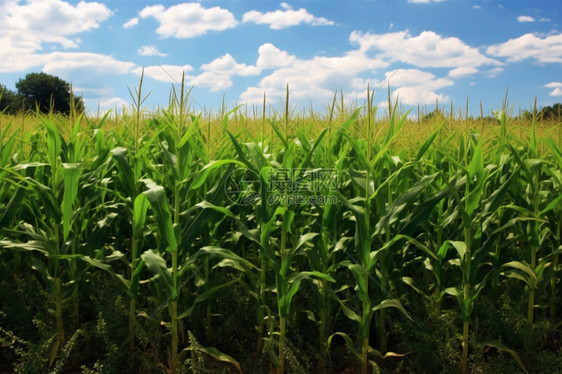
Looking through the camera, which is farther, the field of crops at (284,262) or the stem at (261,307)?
the stem at (261,307)

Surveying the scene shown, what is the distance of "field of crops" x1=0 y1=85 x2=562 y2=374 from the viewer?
10.0ft

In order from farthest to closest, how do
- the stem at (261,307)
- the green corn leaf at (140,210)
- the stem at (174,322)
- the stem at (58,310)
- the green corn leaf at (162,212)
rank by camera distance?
the stem at (58,310) < the stem at (261,307) < the green corn leaf at (140,210) < the stem at (174,322) < the green corn leaf at (162,212)

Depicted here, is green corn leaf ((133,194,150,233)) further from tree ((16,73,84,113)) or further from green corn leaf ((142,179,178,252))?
tree ((16,73,84,113))

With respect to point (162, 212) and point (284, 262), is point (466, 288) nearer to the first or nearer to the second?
point (284, 262)

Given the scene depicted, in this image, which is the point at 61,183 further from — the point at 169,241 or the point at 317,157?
the point at 317,157

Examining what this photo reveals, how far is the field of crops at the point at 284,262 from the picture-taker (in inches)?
120

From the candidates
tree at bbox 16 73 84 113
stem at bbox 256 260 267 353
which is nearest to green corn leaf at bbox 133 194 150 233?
stem at bbox 256 260 267 353

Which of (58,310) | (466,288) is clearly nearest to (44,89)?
(58,310)

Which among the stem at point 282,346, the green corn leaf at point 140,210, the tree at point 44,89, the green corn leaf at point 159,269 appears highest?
the tree at point 44,89

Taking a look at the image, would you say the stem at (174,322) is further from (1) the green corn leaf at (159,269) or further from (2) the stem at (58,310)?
(2) the stem at (58,310)

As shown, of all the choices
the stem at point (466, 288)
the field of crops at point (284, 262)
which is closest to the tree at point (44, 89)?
the field of crops at point (284, 262)

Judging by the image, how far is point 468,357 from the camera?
3477 millimetres

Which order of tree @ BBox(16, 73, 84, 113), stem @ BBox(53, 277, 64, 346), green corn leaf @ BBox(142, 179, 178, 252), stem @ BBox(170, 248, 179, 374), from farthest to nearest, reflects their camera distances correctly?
tree @ BBox(16, 73, 84, 113) < stem @ BBox(53, 277, 64, 346) < stem @ BBox(170, 248, 179, 374) < green corn leaf @ BBox(142, 179, 178, 252)

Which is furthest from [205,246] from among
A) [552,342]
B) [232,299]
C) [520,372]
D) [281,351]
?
[552,342]
